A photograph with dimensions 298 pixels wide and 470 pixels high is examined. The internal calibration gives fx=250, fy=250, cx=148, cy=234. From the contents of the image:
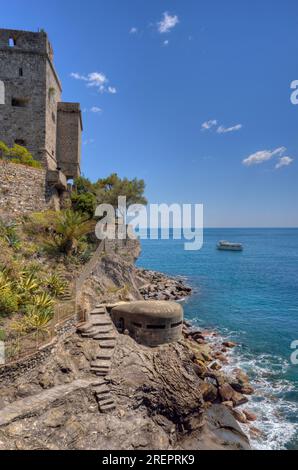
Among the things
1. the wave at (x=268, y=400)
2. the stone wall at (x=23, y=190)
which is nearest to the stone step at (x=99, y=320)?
the wave at (x=268, y=400)

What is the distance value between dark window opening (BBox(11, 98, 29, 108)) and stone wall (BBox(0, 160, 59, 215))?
8.52m

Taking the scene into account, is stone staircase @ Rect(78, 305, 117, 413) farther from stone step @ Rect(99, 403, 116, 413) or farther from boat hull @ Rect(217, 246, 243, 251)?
boat hull @ Rect(217, 246, 243, 251)

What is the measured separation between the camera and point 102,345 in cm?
1226

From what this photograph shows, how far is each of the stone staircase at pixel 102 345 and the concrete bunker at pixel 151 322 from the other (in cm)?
93

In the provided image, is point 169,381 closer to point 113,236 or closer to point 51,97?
point 113,236

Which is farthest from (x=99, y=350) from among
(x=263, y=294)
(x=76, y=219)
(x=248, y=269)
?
(x=248, y=269)

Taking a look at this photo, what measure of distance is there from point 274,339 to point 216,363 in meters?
8.62

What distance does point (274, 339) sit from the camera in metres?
23.5

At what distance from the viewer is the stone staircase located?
10160 millimetres

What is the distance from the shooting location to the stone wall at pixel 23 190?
18.1 m

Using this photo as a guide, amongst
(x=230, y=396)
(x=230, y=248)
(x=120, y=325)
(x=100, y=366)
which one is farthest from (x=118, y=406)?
(x=230, y=248)

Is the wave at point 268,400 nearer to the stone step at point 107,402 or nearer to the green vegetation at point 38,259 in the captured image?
the stone step at point 107,402

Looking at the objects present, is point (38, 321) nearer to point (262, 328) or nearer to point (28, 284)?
point (28, 284)

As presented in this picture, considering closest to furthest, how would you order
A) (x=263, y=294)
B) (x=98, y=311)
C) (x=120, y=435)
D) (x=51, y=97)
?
(x=120, y=435)
(x=98, y=311)
(x=51, y=97)
(x=263, y=294)
